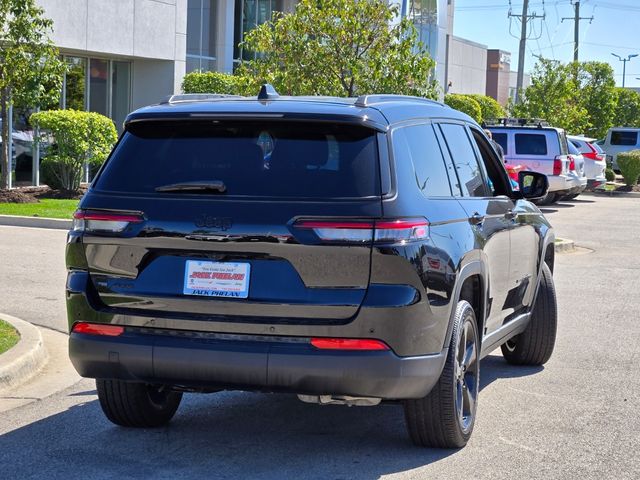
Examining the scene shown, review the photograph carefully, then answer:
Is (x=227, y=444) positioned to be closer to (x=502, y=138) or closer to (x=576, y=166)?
(x=502, y=138)

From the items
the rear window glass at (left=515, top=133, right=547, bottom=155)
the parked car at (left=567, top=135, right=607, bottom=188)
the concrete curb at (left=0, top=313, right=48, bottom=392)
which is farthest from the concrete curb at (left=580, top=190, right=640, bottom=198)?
the concrete curb at (left=0, top=313, right=48, bottom=392)

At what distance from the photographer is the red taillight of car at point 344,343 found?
212 inches

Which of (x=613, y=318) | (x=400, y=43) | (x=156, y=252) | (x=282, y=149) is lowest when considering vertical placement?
(x=613, y=318)

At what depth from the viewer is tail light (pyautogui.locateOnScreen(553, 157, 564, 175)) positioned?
29.5 metres

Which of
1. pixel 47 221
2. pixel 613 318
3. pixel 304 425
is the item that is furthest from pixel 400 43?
pixel 304 425

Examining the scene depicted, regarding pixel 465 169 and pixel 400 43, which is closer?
pixel 465 169

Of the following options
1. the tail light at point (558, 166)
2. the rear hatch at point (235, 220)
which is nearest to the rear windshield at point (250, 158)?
the rear hatch at point (235, 220)

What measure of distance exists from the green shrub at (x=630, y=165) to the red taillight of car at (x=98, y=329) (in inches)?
1464

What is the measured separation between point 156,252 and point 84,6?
21.7 metres

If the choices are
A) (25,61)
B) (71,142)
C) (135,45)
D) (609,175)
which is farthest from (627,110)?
(25,61)

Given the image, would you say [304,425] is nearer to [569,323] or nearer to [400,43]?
[569,323]

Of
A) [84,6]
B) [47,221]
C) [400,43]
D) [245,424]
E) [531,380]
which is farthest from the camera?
[84,6]

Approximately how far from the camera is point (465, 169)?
6.98 meters

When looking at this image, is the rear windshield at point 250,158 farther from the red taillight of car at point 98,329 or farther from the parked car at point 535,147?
the parked car at point 535,147
